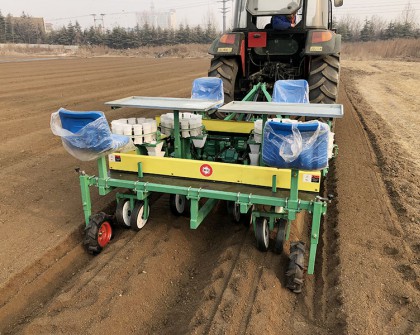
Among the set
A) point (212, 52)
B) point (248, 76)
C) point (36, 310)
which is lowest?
point (36, 310)

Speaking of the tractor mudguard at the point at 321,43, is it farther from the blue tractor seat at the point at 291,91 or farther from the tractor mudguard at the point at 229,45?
the tractor mudguard at the point at 229,45

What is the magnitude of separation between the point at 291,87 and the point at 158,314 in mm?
3601

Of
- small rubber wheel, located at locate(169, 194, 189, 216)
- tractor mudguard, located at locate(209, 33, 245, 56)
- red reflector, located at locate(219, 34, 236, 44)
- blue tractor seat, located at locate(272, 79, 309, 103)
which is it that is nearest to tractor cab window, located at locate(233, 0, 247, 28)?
tractor mudguard, located at locate(209, 33, 245, 56)

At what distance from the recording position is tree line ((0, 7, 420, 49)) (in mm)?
51469

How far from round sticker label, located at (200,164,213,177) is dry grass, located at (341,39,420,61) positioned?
33687 mm

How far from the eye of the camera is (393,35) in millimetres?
48156

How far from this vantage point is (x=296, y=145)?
2615 millimetres

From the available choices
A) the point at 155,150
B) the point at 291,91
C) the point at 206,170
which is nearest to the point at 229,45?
the point at 291,91

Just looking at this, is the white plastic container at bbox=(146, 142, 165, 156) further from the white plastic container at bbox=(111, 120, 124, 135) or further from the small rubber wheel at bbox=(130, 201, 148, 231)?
the small rubber wheel at bbox=(130, 201, 148, 231)

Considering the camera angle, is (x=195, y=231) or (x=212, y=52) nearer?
(x=195, y=231)

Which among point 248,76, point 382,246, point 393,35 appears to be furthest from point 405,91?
point 393,35

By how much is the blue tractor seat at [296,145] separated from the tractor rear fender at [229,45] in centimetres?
354

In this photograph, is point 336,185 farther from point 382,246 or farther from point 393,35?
point 393,35

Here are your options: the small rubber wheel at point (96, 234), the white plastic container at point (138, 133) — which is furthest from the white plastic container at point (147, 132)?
the small rubber wheel at point (96, 234)
